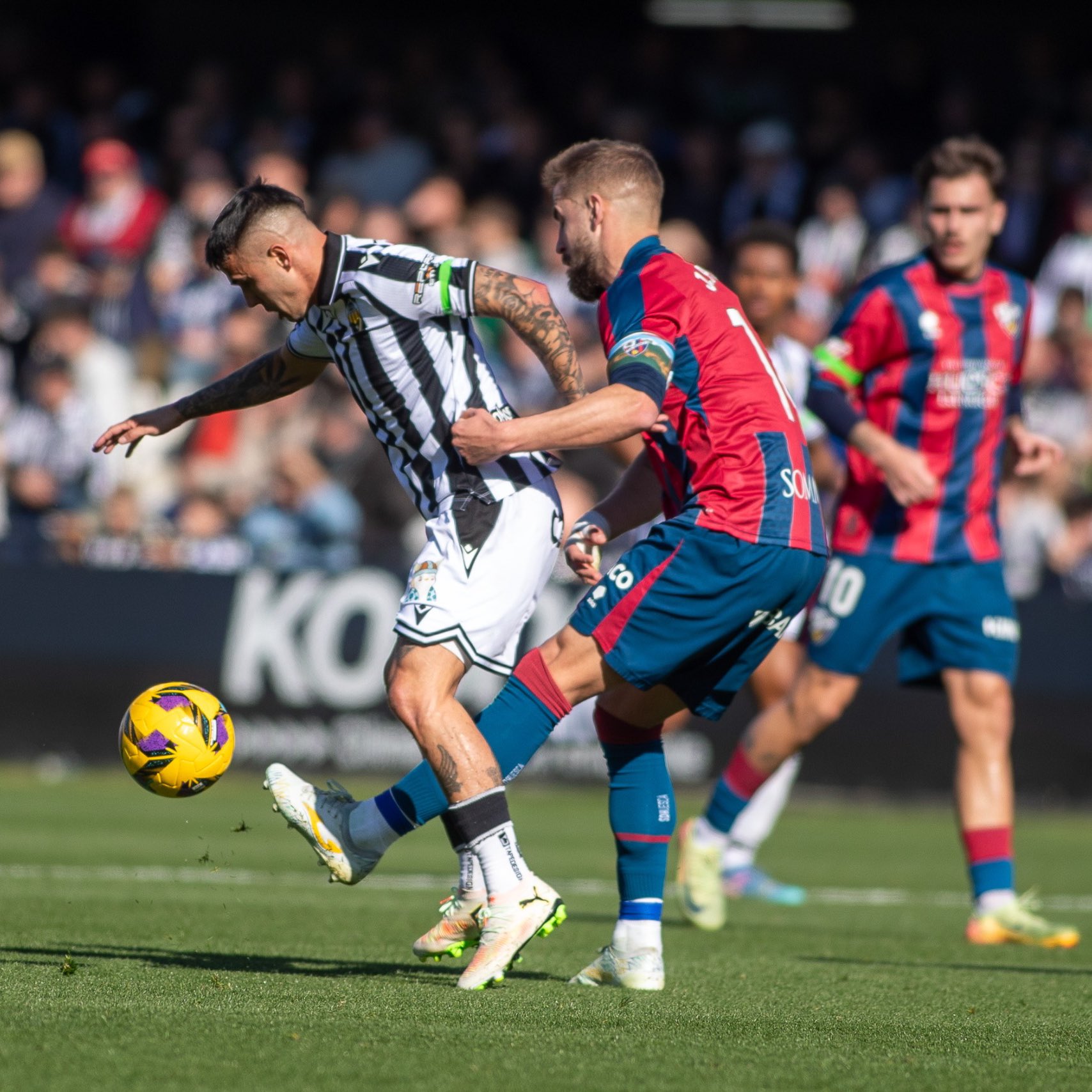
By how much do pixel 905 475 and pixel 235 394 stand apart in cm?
246

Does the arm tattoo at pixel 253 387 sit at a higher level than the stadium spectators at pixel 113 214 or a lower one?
lower

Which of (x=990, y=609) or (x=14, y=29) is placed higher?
(x=14, y=29)

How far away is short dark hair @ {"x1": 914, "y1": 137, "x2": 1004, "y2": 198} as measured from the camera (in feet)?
23.6

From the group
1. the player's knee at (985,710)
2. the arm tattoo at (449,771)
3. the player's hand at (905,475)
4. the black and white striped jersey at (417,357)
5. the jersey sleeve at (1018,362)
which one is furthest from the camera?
the jersey sleeve at (1018,362)

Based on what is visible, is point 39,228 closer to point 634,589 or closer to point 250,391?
point 250,391

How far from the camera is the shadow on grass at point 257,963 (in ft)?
17.0

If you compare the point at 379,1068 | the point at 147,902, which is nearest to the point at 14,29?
the point at 147,902

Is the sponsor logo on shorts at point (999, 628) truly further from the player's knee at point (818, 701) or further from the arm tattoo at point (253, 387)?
the arm tattoo at point (253, 387)

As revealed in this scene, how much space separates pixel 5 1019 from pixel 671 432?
2.33 meters

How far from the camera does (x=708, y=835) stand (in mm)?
7188

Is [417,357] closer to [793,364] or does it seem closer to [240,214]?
[240,214]

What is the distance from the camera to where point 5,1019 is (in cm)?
417

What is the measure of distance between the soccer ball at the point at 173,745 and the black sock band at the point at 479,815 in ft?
2.46

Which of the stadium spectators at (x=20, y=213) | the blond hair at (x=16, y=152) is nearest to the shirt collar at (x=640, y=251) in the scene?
the stadium spectators at (x=20, y=213)
